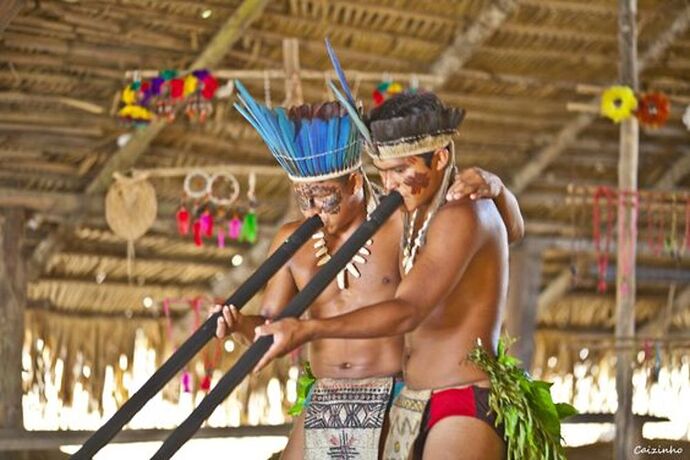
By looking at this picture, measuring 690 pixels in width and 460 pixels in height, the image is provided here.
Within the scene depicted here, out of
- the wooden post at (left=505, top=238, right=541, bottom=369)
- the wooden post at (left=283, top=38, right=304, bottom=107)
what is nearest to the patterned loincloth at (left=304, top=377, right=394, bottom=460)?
the wooden post at (left=283, top=38, right=304, bottom=107)

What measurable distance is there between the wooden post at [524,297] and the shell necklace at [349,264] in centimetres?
579

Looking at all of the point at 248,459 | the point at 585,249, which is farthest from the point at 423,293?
the point at 585,249

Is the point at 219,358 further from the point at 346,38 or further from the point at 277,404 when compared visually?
the point at 346,38

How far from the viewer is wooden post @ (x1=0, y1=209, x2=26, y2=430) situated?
26.4 feet

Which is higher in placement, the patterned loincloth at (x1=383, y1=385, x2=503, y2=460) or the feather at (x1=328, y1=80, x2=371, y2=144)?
the feather at (x1=328, y1=80, x2=371, y2=144)

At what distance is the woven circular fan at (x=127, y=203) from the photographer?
8117 millimetres

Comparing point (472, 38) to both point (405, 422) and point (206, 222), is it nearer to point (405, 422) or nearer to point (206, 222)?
point (206, 222)

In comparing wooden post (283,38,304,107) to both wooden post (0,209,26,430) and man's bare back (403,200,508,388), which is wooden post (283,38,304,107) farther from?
man's bare back (403,200,508,388)

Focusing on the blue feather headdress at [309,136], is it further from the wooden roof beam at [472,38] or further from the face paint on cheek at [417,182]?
the wooden roof beam at [472,38]

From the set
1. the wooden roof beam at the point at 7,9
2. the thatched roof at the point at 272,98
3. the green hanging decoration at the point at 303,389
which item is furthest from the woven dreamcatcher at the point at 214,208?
the green hanging decoration at the point at 303,389

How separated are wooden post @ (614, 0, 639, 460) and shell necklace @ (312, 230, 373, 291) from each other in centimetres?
411

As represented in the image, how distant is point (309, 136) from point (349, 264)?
0.41 metres

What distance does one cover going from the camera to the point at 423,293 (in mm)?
3418

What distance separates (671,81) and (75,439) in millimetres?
4354
